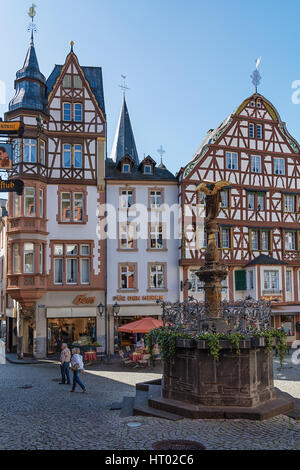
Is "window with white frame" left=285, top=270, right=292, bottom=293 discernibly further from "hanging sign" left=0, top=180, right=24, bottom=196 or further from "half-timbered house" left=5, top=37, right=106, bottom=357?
"hanging sign" left=0, top=180, right=24, bottom=196

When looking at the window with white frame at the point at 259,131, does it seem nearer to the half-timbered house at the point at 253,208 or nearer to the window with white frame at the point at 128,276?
the half-timbered house at the point at 253,208

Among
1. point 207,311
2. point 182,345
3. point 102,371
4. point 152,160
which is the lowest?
point 102,371

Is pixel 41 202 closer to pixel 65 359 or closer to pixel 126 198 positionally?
pixel 126 198

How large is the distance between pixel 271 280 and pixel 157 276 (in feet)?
24.7

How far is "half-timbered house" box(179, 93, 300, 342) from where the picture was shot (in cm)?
3117

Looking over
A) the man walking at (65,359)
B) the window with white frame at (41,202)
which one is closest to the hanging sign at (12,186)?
the man walking at (65,359)

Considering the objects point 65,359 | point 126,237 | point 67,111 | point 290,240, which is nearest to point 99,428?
point 65,359

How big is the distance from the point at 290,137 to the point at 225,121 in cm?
483

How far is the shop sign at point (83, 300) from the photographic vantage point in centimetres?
2909

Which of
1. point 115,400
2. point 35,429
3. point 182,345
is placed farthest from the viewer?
point 115,400

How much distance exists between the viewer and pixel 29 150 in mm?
28531

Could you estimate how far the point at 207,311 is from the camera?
13.9 metres
